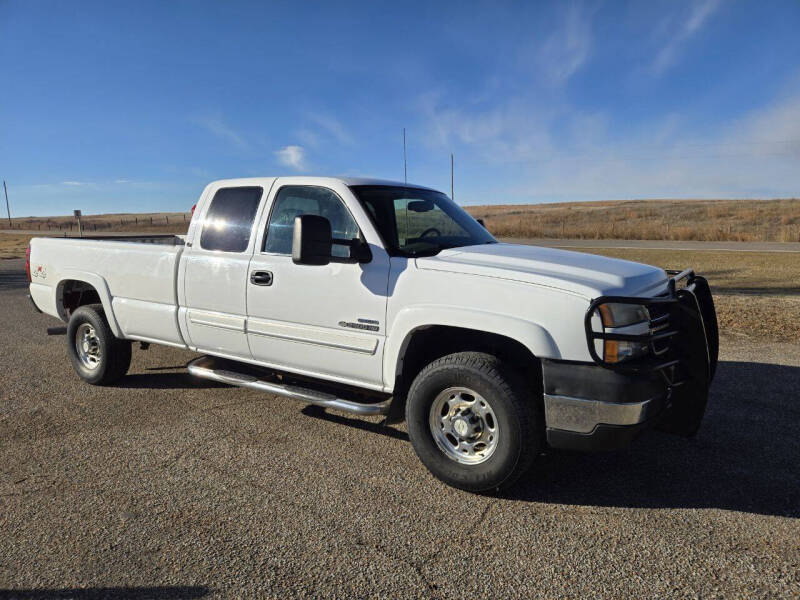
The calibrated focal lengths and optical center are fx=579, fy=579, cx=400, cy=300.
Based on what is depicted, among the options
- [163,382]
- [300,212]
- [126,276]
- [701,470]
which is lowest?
[701,470]

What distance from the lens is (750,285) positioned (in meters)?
12.3

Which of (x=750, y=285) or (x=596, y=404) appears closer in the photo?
(x=596, y=404)

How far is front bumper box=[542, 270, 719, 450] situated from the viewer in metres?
3.11

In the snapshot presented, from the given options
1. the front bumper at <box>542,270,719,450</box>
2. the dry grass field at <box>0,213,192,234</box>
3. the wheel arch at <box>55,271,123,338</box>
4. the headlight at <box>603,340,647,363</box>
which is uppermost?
the dry grass field at <box>0,213,192,234</box>

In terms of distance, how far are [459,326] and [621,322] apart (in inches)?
36.0

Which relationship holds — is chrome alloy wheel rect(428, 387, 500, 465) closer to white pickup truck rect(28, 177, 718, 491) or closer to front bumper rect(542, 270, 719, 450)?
white pickup truck rect(28, 177, 718, 491)

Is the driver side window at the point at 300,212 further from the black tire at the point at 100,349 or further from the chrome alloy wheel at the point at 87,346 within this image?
the chrome alloy wheel at the point at 87,346

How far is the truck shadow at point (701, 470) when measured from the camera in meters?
3.45

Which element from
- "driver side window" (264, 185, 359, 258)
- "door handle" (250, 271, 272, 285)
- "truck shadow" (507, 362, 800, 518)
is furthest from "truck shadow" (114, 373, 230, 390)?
"truck shadow" (507, 362, 800, 518)

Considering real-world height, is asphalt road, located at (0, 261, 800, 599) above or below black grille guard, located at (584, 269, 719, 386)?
below

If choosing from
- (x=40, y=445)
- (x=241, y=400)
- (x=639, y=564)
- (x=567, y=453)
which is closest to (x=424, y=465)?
(x=567, y=453)

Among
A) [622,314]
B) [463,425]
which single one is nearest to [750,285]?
[622,314]

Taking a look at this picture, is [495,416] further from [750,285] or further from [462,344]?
[750,285]

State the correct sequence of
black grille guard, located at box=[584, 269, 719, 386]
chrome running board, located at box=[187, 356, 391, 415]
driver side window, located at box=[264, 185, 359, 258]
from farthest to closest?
driver side window, located at box=[264, 185, 359, 258] < chrome running board, located at box=[187, 356, 391, 415] < black grille guard, located at box=[584, 269, 719, 386]
